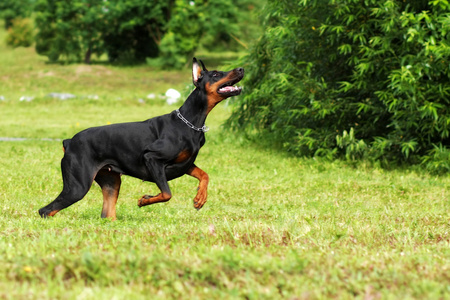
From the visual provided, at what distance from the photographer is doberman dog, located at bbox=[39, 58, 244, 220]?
282 inches

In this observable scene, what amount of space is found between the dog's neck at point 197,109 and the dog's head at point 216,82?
0.22 feet

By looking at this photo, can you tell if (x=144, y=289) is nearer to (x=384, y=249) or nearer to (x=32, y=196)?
(x=384, y=249)

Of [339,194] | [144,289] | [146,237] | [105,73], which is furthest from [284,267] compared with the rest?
[105,73]

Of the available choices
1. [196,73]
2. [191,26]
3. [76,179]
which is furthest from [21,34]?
[196,73]

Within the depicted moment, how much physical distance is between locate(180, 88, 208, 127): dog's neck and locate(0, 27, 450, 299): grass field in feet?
3.97

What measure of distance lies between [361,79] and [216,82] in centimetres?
754

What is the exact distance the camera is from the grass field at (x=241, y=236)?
13.9 ft

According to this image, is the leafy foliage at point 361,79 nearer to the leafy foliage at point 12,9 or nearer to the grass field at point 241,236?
the grass field at point 241,236

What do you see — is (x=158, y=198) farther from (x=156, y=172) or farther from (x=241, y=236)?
(x=241, y=236)

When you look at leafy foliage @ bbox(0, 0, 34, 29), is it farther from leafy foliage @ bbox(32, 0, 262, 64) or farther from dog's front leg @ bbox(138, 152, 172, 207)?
dog's front leg @ bbox(138, 152, 172, 207)

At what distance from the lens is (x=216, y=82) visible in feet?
23.7

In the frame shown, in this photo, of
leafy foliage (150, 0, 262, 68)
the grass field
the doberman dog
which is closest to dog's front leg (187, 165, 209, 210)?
the doberman dog

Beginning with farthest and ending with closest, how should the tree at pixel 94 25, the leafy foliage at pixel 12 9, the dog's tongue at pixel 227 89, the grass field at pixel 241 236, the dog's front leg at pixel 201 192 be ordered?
the leafy foliage at pixel 12 9, the tree at pixel 94 25, the dog's front leg at pixel 201 192, the dog's tongue at pixel 227 89, the grass field at pixel 241 236

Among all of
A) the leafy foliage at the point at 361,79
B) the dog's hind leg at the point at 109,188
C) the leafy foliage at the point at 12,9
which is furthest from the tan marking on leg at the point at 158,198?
the leafy foliage at the point at 12,9
